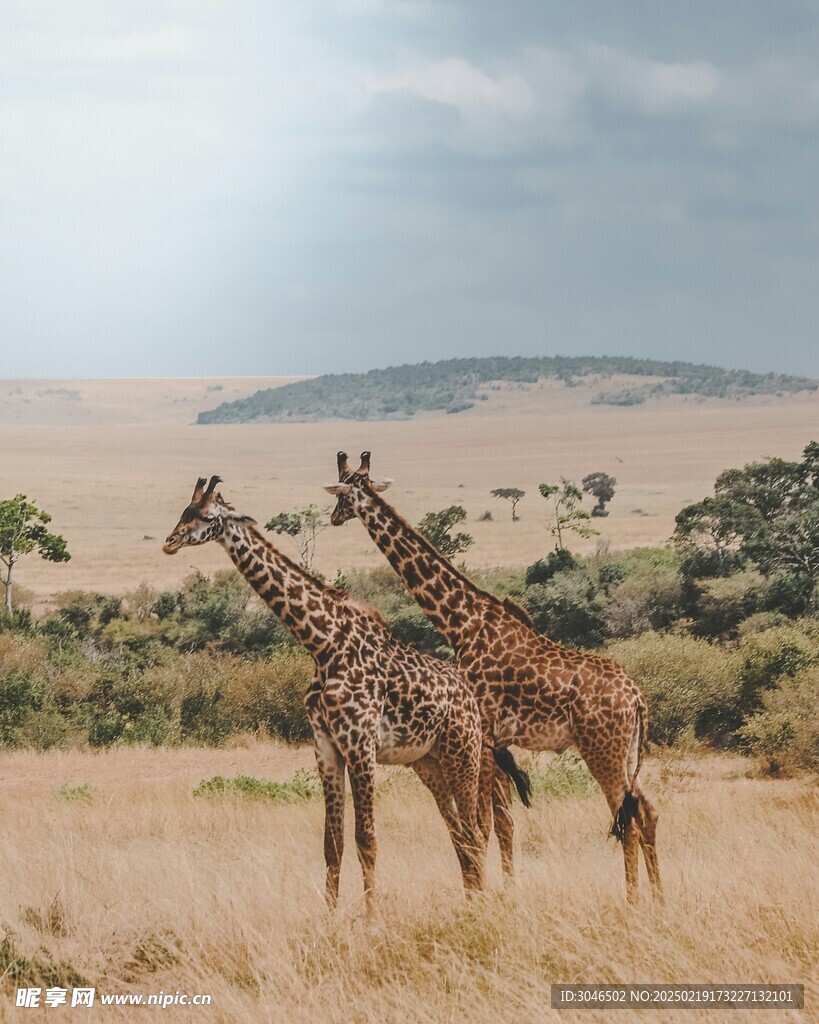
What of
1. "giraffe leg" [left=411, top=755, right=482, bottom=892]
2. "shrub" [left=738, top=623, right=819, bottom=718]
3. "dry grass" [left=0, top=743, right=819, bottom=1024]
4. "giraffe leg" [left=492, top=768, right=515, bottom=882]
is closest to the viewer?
"dry grass" [left=0, top=743, right=819, bottom=1024]

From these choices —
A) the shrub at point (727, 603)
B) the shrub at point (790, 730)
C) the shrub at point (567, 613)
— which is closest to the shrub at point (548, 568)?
the shrub at point (567, 613)

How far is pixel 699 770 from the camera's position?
17.7m

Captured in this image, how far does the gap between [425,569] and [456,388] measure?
178182mm

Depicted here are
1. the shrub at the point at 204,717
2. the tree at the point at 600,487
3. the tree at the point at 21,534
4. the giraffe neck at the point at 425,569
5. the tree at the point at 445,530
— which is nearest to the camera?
the giraffe neck at the point at 425,569

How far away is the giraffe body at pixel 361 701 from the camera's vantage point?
26.2 feet

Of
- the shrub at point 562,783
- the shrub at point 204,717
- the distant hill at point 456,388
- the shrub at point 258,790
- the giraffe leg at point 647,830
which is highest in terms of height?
the distant hill at point 456,388

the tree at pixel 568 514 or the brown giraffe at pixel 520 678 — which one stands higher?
the brown giraffe at pixel 520 678

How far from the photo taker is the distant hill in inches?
6895

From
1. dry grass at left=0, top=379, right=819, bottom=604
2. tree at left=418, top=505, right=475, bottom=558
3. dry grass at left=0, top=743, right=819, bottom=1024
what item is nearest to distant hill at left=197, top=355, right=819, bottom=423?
dry grass at left=0, top=379, right=819, bottom=604

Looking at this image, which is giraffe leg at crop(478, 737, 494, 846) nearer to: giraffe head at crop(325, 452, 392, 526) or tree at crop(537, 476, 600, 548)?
giraffe head at crop(325, 452, 392, 526)

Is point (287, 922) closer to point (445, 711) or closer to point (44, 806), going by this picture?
point (445, 711)

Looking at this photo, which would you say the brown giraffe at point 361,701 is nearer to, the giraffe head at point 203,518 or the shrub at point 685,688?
the giraffe head at point 203,518

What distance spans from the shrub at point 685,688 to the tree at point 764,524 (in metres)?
7.12

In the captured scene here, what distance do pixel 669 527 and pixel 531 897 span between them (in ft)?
215
